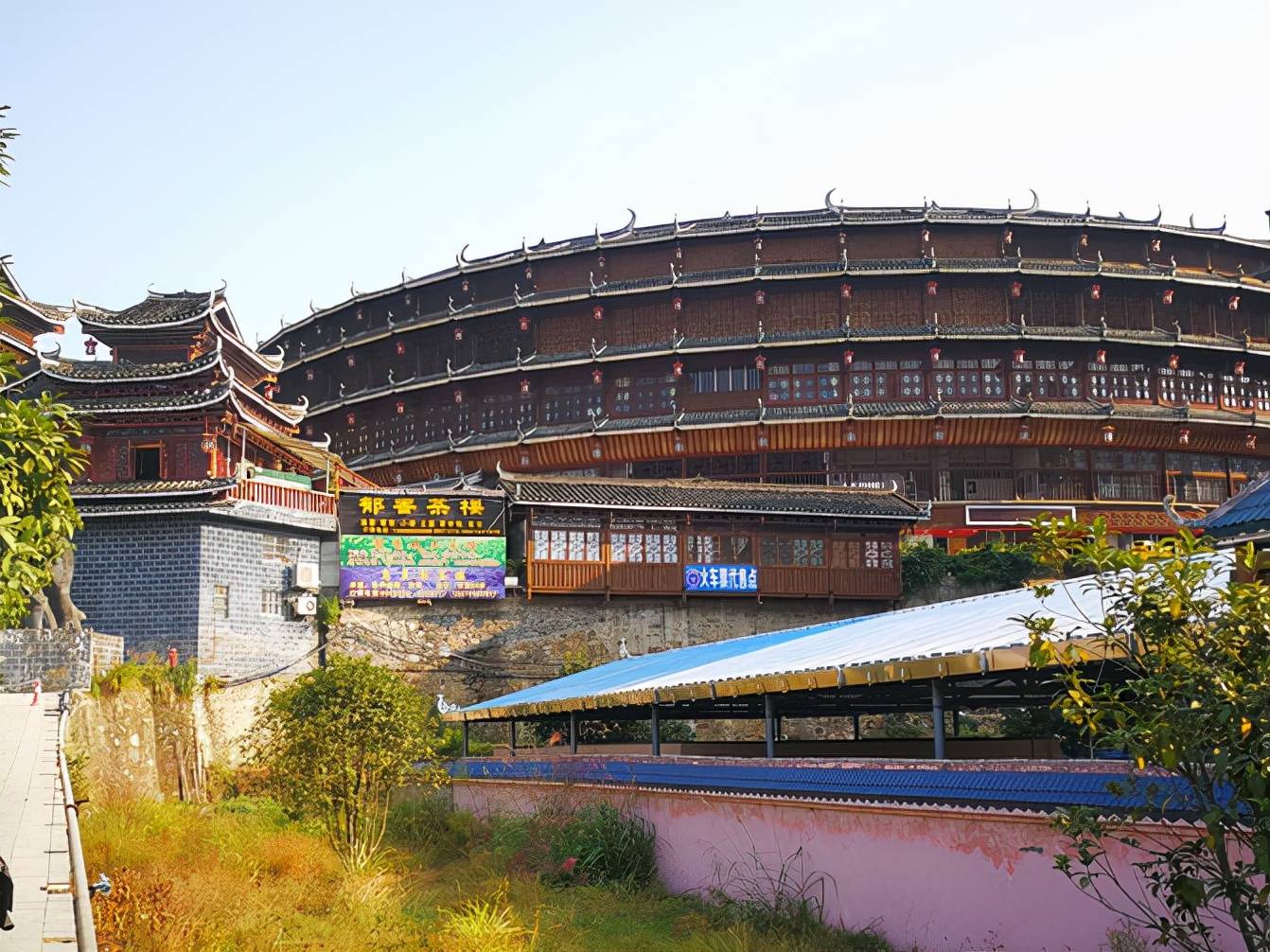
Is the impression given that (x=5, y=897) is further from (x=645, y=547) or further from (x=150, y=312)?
(x=150, y=312)

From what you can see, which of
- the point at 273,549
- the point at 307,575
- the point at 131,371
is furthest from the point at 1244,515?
the point at 131,371

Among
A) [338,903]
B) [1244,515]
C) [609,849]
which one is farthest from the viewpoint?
[609,849]

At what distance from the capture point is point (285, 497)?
34.2m

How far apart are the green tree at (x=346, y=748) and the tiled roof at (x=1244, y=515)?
37.4ft

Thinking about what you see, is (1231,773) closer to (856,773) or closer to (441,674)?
(856,773)

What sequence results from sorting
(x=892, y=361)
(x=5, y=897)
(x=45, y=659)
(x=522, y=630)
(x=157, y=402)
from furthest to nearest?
(x=892, y=361)
(x=522, y=630)
(x=157, y=402)
(x=45, y=659)
(x=5, y=897)

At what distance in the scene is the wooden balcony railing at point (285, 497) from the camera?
3353 centimetres

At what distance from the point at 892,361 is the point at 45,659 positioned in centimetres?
2812

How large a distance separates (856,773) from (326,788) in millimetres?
8848

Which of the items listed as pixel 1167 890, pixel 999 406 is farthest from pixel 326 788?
pixel 999 406

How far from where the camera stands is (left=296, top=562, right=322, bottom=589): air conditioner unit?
111 feet

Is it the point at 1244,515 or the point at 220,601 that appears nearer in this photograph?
the point at 1244,515

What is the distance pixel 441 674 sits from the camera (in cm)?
3434

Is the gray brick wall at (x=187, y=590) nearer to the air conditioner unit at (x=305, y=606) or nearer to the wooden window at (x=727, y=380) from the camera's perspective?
the air conditioner unit at (x=305, y=606)
